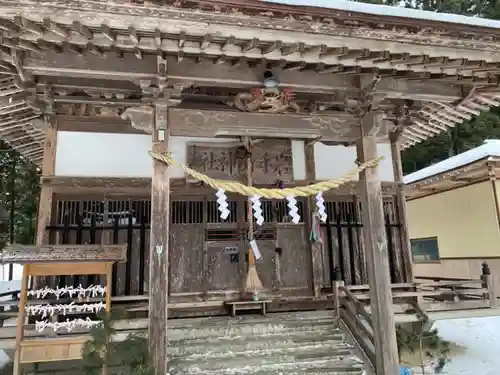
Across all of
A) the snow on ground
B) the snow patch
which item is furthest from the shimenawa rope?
the snow patch

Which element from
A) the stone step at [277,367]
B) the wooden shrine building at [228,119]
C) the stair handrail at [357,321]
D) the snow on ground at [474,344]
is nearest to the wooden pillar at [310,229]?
the wooden shrine building at [228,119]

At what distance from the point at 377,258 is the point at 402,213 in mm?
3500

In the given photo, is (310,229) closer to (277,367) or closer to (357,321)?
(357,321)

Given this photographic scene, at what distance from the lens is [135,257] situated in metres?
7.63

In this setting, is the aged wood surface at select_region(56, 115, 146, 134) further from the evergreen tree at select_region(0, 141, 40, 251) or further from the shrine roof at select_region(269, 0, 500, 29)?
the evergreen tree at select_region(0, 141, 40, 251)

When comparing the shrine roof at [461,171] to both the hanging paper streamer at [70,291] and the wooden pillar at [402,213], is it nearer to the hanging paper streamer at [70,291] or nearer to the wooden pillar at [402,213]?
the wooden pillar at [402,213]

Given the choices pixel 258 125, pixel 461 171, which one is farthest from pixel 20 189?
pixel 461 171

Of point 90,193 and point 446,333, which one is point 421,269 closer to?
point 446,333

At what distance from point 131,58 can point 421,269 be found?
1608cm

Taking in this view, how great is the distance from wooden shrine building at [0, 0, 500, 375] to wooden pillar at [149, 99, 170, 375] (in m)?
0.02

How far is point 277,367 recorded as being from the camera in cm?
557

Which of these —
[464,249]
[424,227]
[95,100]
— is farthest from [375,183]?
[424,227]

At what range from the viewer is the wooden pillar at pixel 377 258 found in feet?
18.0

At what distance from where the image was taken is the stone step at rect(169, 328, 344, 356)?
19.1 feet
